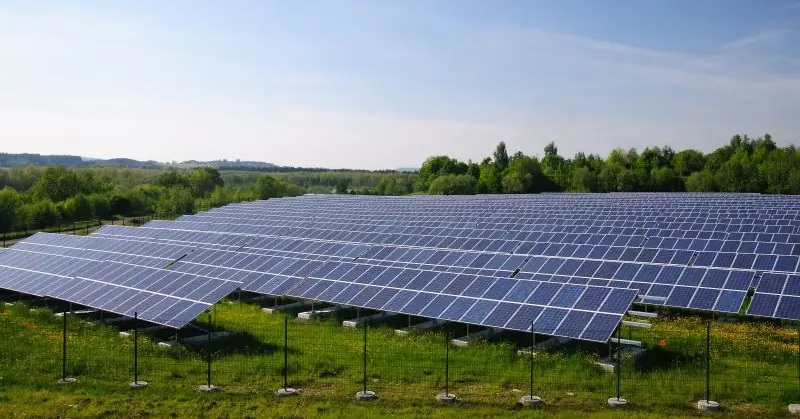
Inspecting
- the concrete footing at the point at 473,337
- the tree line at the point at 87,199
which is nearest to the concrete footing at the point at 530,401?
the concrete footing at the point at 473,337

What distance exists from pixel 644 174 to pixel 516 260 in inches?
3799

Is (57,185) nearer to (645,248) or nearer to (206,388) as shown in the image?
(645,248)

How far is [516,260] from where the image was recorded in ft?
99.4

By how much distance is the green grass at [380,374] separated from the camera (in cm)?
1389

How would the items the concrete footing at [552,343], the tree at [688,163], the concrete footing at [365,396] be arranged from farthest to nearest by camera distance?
1. the tree at [688,163]
2. the concrete footing at [552,343]
3. the concrete footing at [365,396]

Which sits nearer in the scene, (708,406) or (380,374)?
(708,406)

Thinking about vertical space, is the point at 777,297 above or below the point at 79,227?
above

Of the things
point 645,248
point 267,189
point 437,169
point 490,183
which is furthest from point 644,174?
point 645,248

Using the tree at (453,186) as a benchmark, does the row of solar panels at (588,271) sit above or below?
below

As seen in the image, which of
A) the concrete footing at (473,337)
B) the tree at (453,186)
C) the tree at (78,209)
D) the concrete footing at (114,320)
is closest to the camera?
→ the concrete footing at (473,337)

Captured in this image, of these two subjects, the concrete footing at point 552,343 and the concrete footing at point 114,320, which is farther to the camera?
the concrete footing at point 114,320

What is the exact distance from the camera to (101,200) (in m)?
79.9

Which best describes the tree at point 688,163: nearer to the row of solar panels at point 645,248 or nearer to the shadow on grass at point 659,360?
the row of solar panels at point 645,248

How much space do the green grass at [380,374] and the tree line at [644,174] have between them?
300ft
